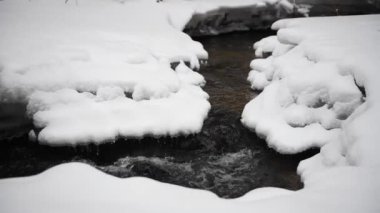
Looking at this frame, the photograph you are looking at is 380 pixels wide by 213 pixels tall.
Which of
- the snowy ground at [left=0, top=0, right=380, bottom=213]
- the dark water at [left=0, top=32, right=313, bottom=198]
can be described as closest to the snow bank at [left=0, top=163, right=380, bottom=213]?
the snowy ground at [left=0, top=0, right=380, bottom=213]

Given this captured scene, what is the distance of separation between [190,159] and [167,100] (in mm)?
1367

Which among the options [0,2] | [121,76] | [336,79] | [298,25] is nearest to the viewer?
[336,79]

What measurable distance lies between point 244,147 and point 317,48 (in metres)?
2.70

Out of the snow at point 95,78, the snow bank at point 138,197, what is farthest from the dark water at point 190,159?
the snow bank at point 138,197

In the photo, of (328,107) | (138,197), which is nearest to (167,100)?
(328,107)

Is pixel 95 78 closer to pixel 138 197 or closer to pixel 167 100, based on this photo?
pixel 167 100

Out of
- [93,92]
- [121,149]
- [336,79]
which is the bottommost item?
[121,149]

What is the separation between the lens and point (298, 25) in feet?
29.9

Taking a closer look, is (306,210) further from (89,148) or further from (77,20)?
(77,20)

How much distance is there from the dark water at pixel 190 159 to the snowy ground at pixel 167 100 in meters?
0.23

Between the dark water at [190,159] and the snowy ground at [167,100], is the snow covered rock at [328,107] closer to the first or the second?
the snowy ground at [167,100]

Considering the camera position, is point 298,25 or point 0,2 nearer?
point 298,25

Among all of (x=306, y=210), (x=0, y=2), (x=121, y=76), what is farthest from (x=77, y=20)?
(x=306, y=210)

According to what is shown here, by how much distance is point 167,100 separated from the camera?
6.56 m
